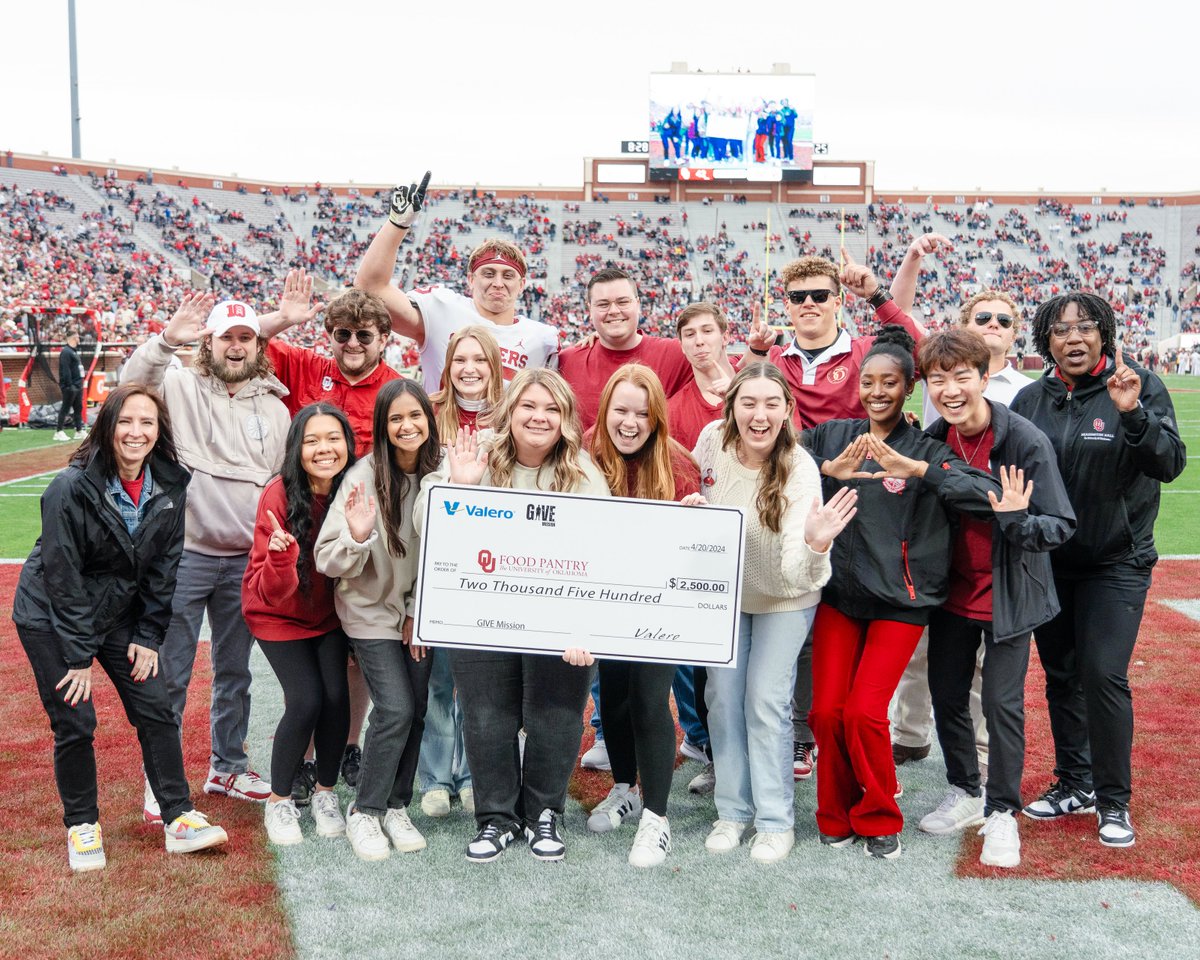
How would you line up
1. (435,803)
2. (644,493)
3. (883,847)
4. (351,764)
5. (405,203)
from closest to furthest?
(883,847) → (644,493) → (435,803) → (351,764) → (405,203)

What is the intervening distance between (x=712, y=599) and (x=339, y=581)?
1.42 m

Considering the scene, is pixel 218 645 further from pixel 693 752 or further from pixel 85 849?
pixel 693 752

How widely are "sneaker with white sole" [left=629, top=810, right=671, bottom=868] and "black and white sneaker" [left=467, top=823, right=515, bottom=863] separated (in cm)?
49

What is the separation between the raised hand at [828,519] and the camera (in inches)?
148

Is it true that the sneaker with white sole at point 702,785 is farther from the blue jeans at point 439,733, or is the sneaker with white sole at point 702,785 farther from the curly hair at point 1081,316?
the curly hair at point 1081,316

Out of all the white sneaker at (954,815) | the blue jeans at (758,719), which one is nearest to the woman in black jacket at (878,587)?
the blue jeans at (758,719)

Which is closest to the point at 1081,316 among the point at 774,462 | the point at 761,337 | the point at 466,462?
the point at 774,462

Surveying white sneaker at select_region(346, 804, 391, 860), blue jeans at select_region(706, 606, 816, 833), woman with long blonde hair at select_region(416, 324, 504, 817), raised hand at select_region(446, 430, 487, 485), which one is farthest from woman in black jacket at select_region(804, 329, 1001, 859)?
white sneaker at select_region(346, 804, 391, 860)

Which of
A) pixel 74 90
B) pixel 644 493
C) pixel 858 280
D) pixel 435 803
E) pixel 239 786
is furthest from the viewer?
pixel 74 90

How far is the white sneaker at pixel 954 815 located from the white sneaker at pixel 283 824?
2.48 metres

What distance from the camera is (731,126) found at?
59594 millimetres

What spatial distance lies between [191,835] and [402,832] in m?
0.77

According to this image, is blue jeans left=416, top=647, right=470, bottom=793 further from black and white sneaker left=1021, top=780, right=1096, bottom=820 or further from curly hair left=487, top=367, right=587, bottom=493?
black and white sneaker left=1021, top=780, right=1096, bottom=820

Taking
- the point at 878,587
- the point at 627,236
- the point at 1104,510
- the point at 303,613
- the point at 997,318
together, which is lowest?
the point at 303,613
